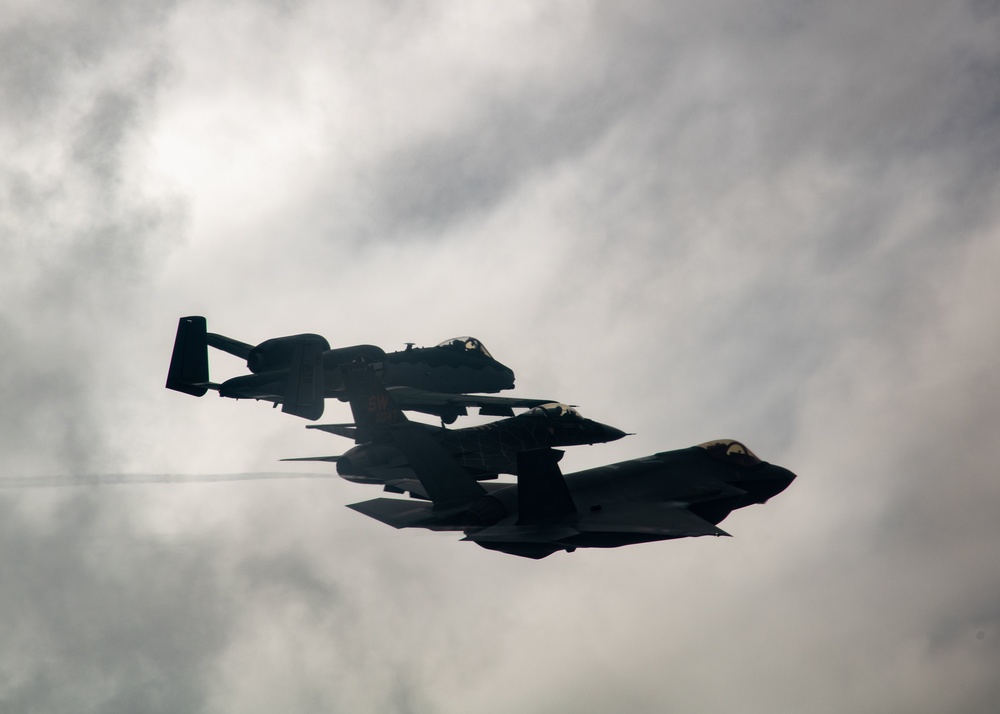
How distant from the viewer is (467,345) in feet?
195

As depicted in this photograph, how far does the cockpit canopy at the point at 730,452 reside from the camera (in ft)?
126

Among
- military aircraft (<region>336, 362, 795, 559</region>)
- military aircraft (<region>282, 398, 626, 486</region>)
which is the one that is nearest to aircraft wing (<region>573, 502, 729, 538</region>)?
military aircraft (<region>336, 362, 795, 559</region>)

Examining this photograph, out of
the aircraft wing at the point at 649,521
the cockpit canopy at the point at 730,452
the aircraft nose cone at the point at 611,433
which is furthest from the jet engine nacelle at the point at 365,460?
the cockpit canopy at the point at 730,452

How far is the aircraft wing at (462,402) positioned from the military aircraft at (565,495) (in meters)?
13.5

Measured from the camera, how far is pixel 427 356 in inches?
2285

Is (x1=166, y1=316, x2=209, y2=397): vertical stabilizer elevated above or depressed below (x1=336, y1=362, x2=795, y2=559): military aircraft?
above

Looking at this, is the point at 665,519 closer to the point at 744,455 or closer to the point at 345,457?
the point at 744,455

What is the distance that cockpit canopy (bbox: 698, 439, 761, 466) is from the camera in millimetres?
38500

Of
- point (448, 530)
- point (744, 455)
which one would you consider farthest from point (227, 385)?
point (744, 455)

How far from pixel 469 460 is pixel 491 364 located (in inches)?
582

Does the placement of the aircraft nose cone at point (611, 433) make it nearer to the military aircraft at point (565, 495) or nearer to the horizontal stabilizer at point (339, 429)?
the military aircraft at point (565, 495)

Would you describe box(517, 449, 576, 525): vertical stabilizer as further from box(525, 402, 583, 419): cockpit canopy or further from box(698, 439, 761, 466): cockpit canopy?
box(525, 402, 583, 419): cockpit canopy

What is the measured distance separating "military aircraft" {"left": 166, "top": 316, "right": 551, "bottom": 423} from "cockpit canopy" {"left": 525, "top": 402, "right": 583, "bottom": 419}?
6.41 metres

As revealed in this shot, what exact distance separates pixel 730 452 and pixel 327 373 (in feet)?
84.9
